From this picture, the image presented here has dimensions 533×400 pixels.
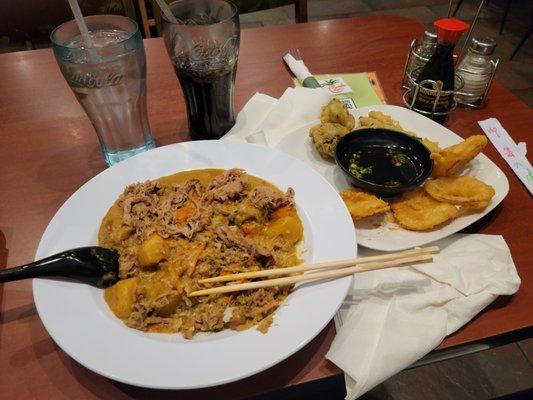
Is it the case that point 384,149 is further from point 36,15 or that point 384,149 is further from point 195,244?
point 36,15

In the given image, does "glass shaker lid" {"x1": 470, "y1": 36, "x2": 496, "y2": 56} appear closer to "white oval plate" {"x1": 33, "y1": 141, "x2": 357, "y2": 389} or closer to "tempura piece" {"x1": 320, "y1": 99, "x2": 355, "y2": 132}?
"tempura piece" {"x1": 320, "y1": 99, "x2": 355, "y2": 132}

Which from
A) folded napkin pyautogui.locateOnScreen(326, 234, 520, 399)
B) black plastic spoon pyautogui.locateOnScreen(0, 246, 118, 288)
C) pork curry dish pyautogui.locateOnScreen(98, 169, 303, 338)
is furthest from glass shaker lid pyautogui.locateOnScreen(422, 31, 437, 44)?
black plastic spoon pyautogui.locateOnScreen(0, 246, 118, 288)

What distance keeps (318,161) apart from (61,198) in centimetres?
107

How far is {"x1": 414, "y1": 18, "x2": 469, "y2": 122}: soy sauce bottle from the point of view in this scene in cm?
184

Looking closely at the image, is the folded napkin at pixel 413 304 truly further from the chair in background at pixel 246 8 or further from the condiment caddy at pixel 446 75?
the chair in background at pixel 246 8

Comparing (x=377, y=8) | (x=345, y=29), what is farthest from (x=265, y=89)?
(x=377, y=8)

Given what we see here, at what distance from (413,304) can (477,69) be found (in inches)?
54.1

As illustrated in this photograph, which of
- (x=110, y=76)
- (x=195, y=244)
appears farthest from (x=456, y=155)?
(x=110, y=76)

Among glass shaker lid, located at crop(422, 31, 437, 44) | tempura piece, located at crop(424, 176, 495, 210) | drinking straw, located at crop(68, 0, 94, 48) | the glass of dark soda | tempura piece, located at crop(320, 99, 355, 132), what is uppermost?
drinking straw, located at crop(68, 0, 94, 48)

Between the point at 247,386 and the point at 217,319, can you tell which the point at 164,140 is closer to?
the point at 217,319

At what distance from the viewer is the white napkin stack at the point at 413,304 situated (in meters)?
1.10

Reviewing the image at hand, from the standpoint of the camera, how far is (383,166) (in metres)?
1.62

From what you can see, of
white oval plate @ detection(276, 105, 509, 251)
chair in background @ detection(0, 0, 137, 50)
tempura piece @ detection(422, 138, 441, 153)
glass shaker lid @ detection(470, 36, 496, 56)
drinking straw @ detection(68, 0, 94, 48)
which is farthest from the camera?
chair in background @ detection(0, 0, 137, 50)

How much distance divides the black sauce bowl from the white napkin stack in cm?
24
